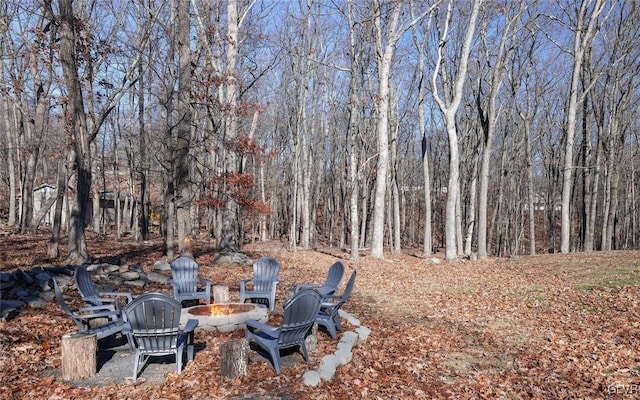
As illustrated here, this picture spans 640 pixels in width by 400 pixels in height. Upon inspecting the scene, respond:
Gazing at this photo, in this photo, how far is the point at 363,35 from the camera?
1936 centimetres

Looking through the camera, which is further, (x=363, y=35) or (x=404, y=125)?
(x=404, y=125)

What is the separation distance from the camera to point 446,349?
19.9ft

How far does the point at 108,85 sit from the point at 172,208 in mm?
4874

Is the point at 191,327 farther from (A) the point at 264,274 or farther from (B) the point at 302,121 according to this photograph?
(B) the point at 302,121

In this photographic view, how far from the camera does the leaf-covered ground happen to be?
445 centimetres

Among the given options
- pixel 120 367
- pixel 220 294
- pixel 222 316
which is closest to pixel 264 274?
pixel 220 294

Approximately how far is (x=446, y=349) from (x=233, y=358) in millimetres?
3097

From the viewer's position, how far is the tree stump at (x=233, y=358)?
15.3 ft

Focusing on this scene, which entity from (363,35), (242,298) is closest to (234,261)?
(242,298)

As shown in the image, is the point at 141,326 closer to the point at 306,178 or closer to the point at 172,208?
the point at 172,208

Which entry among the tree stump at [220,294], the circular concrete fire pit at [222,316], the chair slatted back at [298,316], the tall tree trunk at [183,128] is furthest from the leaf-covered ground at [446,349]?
the tall tree trunk at [183,128]

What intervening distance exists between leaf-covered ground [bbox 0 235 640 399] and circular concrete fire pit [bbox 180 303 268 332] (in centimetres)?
19

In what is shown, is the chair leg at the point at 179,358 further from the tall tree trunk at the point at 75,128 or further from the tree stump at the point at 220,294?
the tall tree trunk at the point at 75,128

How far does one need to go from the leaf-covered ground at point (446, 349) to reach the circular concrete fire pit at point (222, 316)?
0.63ft
